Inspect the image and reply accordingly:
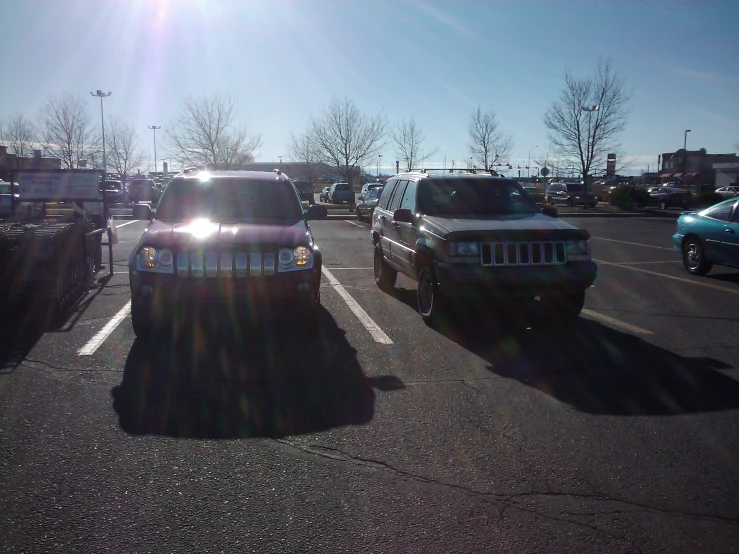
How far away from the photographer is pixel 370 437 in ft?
16.3

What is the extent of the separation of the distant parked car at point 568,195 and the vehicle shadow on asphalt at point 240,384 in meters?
39.1

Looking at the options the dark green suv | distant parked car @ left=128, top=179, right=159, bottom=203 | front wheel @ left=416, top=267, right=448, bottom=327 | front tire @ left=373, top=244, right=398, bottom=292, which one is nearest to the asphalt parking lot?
front wheel @ left=416, top=267, right=448, bottom=327

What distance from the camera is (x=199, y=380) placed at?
247 inches

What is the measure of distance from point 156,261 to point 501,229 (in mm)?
3881

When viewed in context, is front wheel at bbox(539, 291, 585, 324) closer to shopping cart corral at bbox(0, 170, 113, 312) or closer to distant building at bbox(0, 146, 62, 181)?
shopping cart corral at bbox(0, 170, 113, 312)

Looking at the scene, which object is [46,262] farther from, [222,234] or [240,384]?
[240,384]

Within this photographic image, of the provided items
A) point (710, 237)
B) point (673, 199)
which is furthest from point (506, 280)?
point (673, 199)

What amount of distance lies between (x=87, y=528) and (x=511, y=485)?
2391mm

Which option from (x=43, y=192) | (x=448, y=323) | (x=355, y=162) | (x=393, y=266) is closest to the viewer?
(x=448, y=323)

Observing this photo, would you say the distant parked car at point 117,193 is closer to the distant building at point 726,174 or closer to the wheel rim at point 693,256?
the wheel rim at point 693,256

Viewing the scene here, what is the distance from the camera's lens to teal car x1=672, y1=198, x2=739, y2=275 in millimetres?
12172

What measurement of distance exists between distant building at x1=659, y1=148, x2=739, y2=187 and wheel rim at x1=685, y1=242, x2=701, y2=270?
79740 mm

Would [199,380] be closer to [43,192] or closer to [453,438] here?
[453,438]

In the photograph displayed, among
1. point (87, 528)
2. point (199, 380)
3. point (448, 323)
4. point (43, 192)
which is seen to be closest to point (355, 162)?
point (43, 192)
